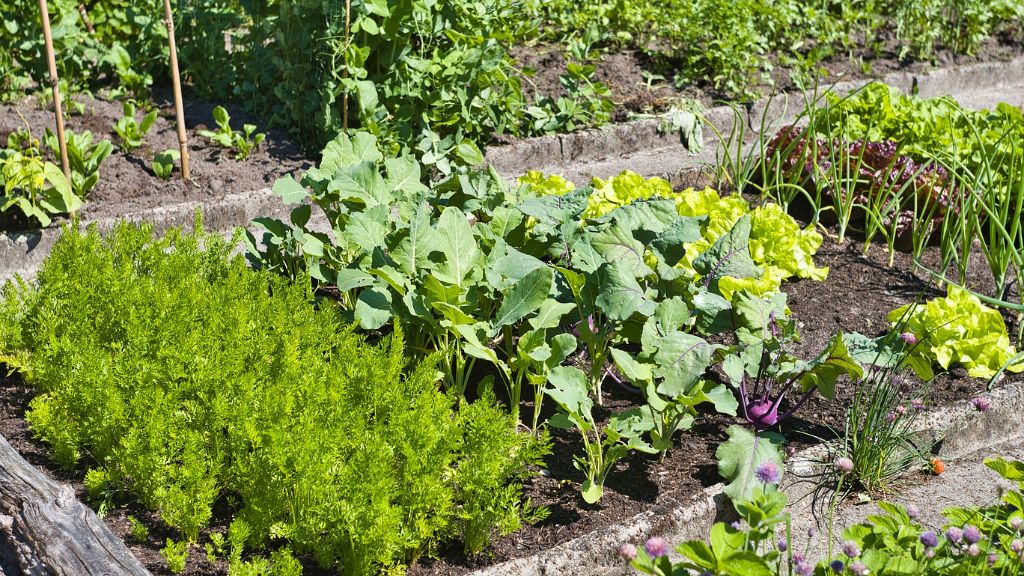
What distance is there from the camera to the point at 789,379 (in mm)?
3326

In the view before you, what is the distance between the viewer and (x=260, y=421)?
8.95 feet

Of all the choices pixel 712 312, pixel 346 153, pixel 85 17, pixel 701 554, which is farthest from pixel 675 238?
pixel 85 17

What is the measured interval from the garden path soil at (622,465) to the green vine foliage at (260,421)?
7cm

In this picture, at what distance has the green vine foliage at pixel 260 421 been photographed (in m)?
2.53

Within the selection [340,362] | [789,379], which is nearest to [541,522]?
[340,362]

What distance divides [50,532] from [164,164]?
280 centimetres

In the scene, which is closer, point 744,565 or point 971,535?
point 744,565

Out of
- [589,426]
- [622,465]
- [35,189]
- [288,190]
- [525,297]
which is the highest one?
[288,190]

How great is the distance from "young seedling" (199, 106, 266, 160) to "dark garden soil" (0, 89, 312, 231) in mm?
39

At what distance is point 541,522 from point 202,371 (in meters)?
1.06

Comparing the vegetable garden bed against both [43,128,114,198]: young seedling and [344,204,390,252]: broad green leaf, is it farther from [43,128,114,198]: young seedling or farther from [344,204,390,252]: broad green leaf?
[43,128,114,198]: young seedling

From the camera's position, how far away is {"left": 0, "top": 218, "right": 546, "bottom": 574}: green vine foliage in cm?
253

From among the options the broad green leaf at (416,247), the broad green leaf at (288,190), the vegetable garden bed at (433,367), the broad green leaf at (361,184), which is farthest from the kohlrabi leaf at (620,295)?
the broad green leaf at (288,190)

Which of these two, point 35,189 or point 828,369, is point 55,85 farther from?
point 828,369
